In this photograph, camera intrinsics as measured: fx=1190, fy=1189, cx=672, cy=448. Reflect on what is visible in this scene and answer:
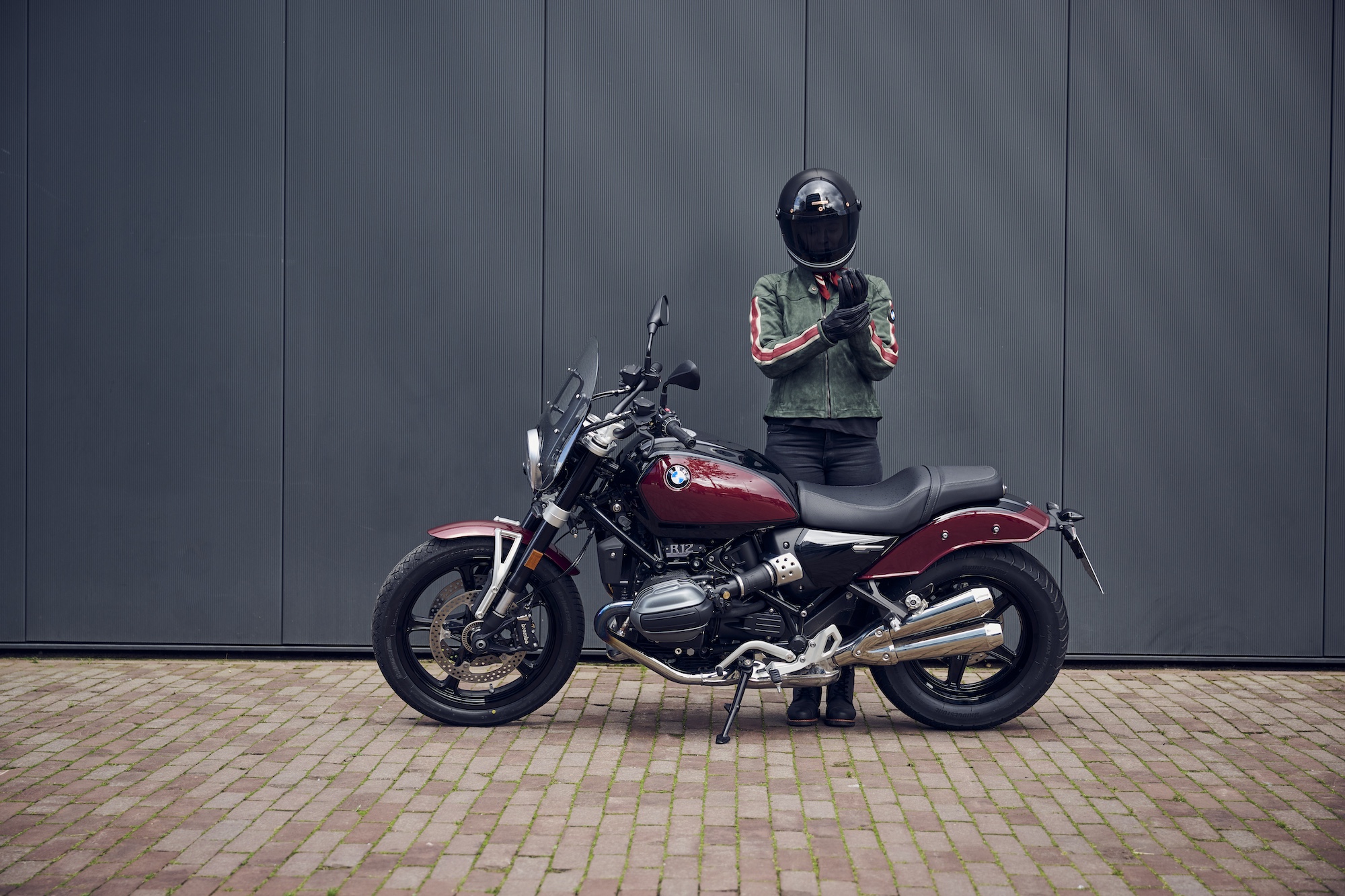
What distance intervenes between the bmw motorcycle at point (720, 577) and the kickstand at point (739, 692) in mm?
13

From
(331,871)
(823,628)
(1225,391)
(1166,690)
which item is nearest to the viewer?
(331,871)

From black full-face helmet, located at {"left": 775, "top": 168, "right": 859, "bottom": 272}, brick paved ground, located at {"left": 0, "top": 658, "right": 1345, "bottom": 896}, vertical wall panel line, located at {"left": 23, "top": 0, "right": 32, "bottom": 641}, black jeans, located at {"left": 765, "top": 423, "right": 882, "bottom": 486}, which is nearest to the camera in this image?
brick paved ground, located at {"left": 0, "top": 658, "right": 1345, "bottom": 896}

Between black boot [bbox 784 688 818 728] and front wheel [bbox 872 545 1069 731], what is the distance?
11.1 inches

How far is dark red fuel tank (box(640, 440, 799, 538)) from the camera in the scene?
448cm

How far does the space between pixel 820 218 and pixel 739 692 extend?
6.21 feet

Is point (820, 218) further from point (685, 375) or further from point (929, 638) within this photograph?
point (929, 638)

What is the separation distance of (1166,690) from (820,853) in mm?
2768

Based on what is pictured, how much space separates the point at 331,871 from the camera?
127 inches

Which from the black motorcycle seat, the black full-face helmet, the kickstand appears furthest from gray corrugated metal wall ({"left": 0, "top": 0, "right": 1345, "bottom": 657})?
the kickstand

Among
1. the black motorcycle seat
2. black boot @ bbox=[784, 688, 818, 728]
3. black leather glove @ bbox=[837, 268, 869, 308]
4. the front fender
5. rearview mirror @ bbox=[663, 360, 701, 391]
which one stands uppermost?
black leather glove @ bbox=[837, 268, 869, 308]

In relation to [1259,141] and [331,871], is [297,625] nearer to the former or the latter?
[331,871]

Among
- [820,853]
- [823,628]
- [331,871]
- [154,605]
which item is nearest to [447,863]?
[331,871]

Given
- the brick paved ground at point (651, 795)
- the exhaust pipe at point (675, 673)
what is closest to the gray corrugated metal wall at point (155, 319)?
the brick paved ground at point (651, 795)

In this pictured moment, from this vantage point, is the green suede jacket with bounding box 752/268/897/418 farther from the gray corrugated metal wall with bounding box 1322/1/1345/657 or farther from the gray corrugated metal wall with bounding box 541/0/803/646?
the gray corrugated metal wall with bounding box 1322/1/1345/657
